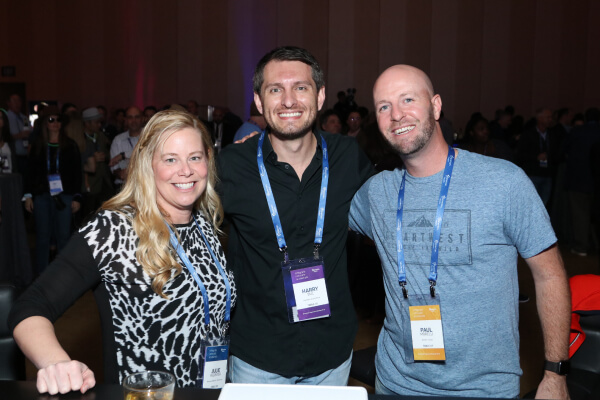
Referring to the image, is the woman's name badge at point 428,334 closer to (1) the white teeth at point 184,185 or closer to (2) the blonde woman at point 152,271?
(2) the blonde woman at point 152,271

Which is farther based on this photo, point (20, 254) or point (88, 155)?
point (88, 155)

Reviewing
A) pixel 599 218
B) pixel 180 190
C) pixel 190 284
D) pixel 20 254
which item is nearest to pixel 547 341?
pixel 190 284

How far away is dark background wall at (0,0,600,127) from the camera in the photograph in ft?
39.9

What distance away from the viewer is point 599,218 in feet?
21.9

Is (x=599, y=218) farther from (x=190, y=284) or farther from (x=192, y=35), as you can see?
(x=192, y=35)

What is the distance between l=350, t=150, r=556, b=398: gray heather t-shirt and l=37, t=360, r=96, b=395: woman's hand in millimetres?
991

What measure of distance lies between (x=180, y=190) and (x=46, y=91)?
13088 millimetres

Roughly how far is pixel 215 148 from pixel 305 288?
3.58 meters

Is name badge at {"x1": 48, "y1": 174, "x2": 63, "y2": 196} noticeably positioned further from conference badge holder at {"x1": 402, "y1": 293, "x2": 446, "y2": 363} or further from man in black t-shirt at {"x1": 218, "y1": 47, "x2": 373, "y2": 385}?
conference badge holder at {"x1": 402, "y1": 293, "x2": 446, "y2": 363}

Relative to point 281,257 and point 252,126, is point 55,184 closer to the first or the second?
point 252,126

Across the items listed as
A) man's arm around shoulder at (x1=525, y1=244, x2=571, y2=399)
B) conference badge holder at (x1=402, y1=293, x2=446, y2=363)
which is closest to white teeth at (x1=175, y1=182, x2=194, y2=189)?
conference badge holder at (x1=402, y1=293, x2=446, y2=363)

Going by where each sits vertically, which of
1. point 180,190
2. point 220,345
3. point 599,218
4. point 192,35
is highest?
point 192,35

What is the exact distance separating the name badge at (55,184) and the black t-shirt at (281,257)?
154 inches

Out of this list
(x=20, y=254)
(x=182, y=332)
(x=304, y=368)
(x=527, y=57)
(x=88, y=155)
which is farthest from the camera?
(x=527, y=57)
